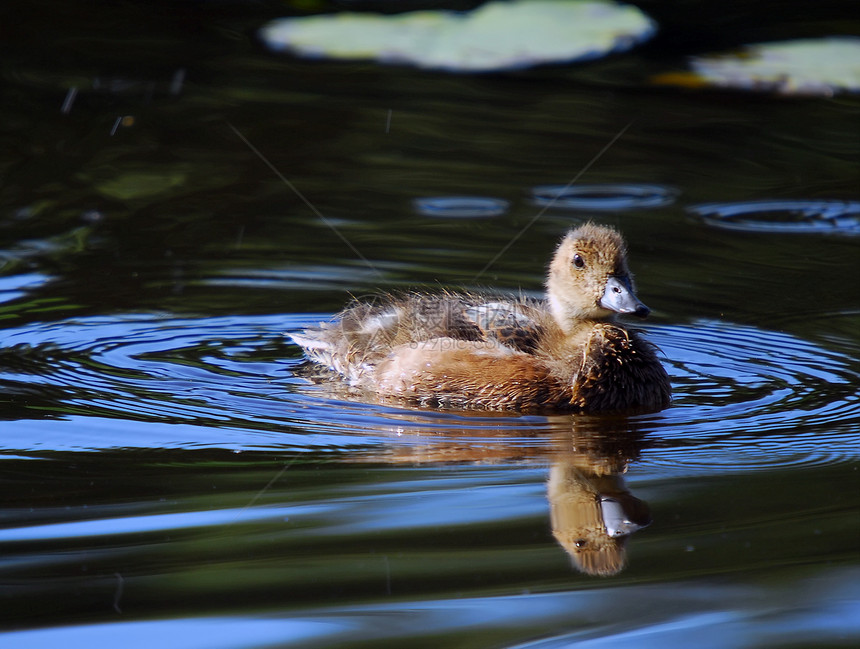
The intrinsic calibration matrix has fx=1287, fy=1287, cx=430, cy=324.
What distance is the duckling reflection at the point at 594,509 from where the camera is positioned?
13.8ft

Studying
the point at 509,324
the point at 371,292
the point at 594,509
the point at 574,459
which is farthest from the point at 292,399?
the point at 594,509

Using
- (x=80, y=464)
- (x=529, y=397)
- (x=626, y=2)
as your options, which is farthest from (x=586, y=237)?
(x=626, y=2)

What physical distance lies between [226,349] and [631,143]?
4943mm

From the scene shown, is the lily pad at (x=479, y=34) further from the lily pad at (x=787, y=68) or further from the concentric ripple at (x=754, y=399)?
the concentric ripple at (x=754, y=399)

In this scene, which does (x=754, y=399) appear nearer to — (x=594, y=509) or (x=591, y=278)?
(x=591, y=278)

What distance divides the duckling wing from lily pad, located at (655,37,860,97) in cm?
416

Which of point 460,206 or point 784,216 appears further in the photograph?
point 460,206

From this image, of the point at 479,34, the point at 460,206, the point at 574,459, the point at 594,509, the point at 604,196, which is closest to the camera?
the point at 594,509

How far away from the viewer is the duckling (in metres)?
6.18

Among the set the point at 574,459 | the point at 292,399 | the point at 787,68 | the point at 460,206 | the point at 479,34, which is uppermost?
the point at 479,34

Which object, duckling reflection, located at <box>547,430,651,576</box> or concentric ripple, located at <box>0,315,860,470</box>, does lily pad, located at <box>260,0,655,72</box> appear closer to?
concentric ripple, located at <box>0,315,860,470</box>

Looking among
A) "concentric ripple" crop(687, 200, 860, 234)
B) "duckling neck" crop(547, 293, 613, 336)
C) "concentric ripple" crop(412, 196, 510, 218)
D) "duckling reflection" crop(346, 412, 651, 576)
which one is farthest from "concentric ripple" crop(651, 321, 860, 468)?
"concentric ripple" crop(412, 196, 510, 218)

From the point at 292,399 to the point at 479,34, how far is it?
18.0ft

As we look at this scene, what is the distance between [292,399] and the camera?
6.23 m
